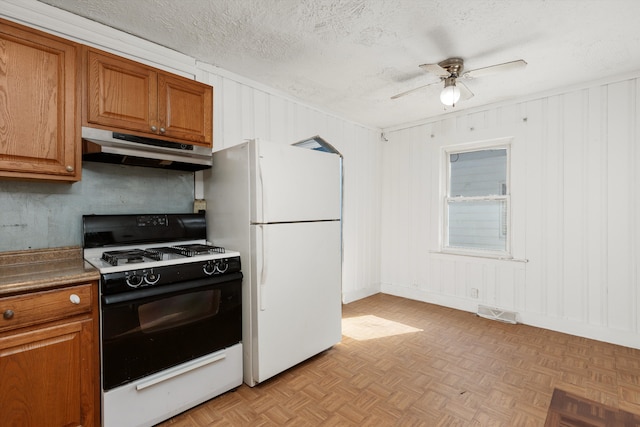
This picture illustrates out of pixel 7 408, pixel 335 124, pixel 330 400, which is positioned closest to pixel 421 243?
pixel 335 124

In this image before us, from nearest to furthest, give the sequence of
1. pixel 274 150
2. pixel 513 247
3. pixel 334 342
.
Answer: pixel 274 150 < pixel 334 342 < pixel 513 247

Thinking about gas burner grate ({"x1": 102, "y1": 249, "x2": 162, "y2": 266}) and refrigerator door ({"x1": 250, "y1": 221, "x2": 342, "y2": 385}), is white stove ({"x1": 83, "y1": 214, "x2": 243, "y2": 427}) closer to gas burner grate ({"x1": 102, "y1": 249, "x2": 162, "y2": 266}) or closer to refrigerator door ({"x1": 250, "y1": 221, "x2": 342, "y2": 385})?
gas burner grate ({"x1": 102, "y1": 249, "x2": 162, "y2": 266})

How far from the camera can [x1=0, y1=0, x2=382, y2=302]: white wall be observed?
203 centimetres

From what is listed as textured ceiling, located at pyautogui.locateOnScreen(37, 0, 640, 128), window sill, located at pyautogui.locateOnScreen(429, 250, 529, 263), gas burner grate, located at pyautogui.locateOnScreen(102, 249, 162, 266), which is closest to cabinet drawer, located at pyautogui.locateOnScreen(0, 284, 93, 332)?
gas burner grate, located at pyautogui.locateOnScreen(102, 249, 162, 266)

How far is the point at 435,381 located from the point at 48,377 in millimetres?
2346

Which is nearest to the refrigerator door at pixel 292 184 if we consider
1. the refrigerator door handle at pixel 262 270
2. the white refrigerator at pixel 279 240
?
the white refrigerator at pixel 279 240

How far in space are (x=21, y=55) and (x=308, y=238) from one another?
1.99 meters

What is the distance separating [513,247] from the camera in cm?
355

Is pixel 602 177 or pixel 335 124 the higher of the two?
pixel 335 124

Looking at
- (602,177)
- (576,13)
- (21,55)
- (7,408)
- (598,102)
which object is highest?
(576,13)

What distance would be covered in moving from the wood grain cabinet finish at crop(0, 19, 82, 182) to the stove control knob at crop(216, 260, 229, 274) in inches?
37.9

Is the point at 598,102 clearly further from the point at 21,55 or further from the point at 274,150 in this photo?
the point at 21,55

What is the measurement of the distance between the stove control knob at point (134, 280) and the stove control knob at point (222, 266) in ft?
1.58

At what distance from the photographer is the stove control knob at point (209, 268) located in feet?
6.66
